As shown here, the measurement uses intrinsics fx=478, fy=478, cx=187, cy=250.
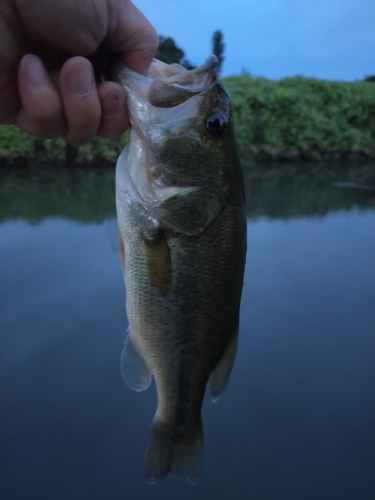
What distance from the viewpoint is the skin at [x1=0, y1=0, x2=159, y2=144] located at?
1.20 metres

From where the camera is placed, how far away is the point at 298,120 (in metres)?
11.2

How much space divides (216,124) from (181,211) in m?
0.25

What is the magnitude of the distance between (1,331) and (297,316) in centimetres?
198

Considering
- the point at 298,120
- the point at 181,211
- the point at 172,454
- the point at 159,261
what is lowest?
the point at 172,454

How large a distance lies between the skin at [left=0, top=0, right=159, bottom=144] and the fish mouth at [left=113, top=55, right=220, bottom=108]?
0.05 metres

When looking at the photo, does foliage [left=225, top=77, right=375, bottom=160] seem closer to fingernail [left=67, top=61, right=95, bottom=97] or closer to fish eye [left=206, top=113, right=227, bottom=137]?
fish eye [left=206, top=113, right=227, bottom=137]

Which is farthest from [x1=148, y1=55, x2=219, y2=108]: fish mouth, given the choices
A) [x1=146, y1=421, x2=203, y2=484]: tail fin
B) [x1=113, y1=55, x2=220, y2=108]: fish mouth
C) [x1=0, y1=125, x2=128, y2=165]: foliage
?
[x1=0, y1=125, x2=128, y2=165]: foliage

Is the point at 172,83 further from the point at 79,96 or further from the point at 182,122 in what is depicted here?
the point at 79,96

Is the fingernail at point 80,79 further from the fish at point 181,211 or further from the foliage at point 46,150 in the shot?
the foliage at point 46,150

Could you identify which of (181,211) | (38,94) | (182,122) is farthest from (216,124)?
(38,94)

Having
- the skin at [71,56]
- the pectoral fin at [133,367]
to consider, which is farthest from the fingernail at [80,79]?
the pectoral fin at [133,367]

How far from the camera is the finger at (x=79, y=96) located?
1.19 m

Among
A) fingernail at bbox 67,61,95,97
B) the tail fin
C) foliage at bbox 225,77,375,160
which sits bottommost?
the tail fin

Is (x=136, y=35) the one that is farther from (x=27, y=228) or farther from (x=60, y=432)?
(x=27, y=228)
